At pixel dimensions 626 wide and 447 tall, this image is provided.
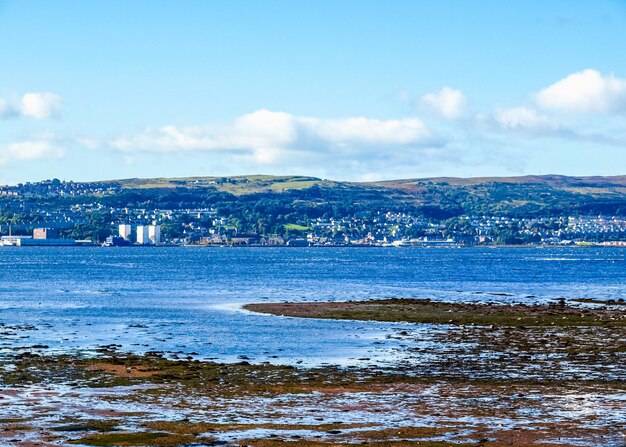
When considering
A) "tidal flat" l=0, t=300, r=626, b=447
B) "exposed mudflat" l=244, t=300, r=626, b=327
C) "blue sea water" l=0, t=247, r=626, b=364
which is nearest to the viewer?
"tidal flat" l=0, t=300, r=626, b=447

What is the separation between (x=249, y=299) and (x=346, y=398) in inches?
2412

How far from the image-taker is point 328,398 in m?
35.7

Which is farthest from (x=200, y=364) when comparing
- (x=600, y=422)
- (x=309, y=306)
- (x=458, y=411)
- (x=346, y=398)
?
(x=309, y=306)

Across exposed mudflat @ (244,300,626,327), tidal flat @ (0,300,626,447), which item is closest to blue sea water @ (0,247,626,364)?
exposed mudflat @ (244,300,626,327)

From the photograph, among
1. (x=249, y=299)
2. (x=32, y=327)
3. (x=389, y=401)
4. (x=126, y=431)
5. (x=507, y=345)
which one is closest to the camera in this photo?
(x=126, y=431)

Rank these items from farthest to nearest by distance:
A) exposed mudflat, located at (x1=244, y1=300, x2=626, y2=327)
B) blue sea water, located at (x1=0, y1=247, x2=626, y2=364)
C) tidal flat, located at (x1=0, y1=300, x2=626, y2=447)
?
exposed mudflat, located at (x1=244, y1=300, x2=626, y2=327)
blue sea water, located at (x1=0, y1=247, x2=626, y2=364)
tidal flat, located at (x1=0, y1=300, x2=626, y2=447)

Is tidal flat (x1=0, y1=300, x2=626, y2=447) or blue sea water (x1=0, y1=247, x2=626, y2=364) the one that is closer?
tidal flat (x1=0, y1=300, x2=626, y2=447)

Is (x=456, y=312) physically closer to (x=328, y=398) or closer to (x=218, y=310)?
(x=218, y=310)

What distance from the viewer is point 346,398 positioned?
117 feet

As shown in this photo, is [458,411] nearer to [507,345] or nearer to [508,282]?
[507,345]

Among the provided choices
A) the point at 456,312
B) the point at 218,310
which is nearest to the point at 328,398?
the point at 456,312

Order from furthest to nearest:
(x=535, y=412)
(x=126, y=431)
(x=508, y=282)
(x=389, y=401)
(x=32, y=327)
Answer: (x=508, y=282) < (x=32, y=327) < (x=389, y=401) < (x=535, y=412) < (x=126, y=431)

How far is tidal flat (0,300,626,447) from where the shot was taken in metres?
29.0

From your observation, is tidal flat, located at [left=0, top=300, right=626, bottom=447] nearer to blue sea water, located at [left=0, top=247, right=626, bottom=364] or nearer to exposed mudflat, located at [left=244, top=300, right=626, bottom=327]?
blue sea water, located at [left=0, top=247, right=626, bottom=364]
